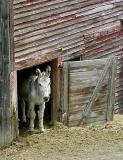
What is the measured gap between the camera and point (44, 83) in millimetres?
14977

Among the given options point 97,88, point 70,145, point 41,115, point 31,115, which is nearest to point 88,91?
point 97,88

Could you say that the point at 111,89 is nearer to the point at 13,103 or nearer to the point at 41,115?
the point at 41,115

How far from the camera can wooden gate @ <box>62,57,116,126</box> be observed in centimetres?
1576

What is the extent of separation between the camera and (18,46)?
1413 centimetres

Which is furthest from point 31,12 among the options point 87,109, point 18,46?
point 87,109

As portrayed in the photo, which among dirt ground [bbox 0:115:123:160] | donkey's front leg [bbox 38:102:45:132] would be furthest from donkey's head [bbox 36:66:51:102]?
dirt ground [bbox 0:115:123:160]

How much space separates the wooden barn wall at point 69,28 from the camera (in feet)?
46.7

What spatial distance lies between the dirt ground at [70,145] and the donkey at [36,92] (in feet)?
1.76

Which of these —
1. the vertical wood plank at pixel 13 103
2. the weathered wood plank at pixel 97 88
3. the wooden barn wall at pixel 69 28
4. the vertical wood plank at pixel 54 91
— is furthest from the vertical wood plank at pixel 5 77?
the weathered wood plank at pixel 97 88

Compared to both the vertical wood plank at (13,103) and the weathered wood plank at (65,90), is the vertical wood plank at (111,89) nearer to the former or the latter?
the weathered wood plank at (65,90)

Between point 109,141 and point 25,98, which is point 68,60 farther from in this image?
point 109,141

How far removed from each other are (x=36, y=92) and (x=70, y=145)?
67.8 inches

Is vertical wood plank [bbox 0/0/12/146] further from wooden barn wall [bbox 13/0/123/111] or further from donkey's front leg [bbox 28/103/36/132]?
donkey's front leg [bbox 28/103/36/132]

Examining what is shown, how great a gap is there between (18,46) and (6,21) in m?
0.78
